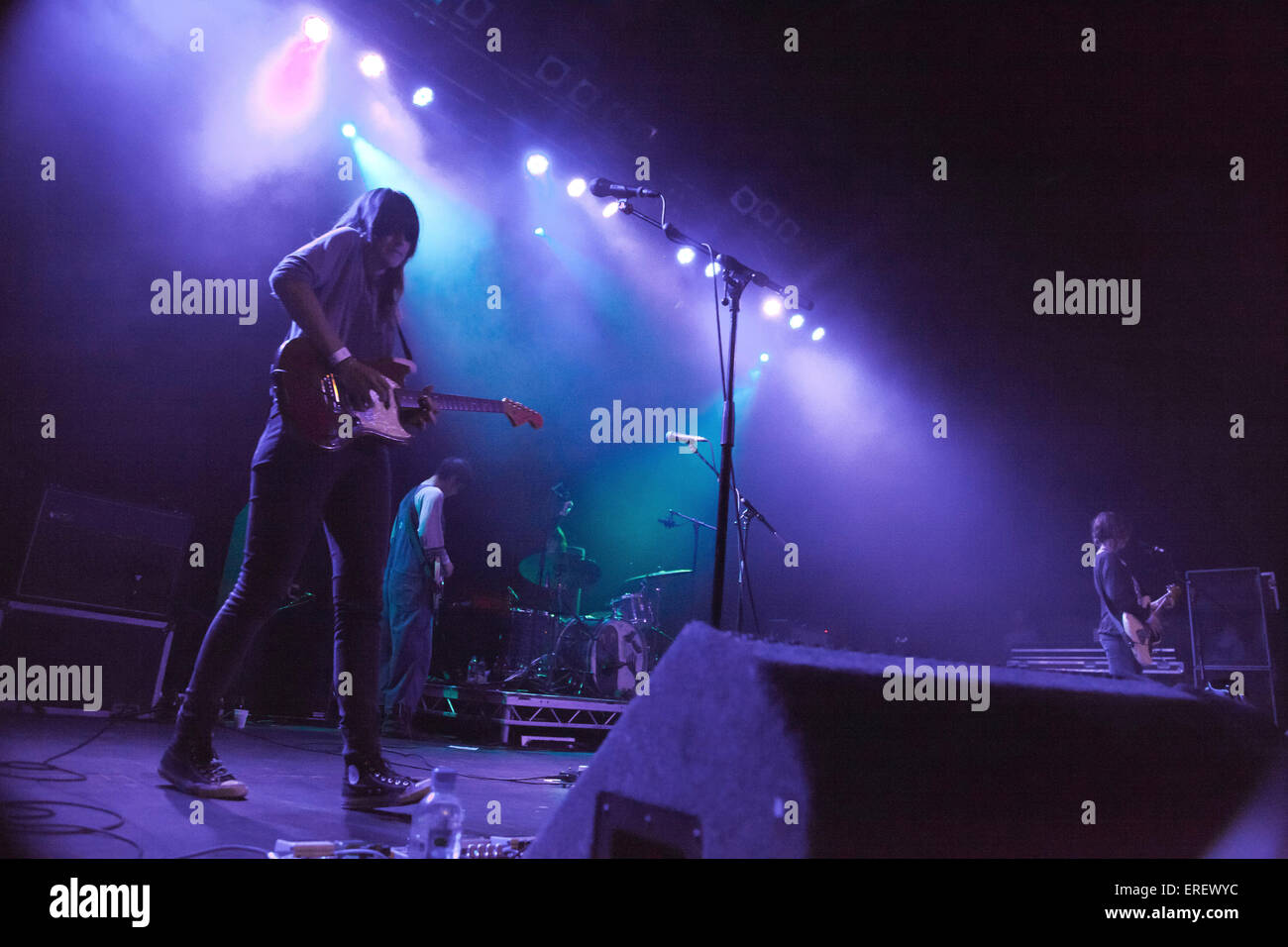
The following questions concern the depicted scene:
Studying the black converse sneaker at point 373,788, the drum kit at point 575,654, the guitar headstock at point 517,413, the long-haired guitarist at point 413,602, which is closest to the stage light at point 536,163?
the long-haired guitarist at point 413,602

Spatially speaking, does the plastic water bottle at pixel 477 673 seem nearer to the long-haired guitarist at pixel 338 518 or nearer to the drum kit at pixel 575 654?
the drum kit at pixel 575 654

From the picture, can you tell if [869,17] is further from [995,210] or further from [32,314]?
[32,314]

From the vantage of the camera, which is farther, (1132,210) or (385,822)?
(1132,210)

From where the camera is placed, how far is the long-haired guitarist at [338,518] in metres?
2.36

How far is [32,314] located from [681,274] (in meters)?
6.24

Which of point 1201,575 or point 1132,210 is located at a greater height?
point 1132,210

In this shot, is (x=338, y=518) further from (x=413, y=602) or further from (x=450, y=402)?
(x=413, y=602)

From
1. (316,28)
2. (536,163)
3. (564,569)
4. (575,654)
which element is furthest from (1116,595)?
(316,28)

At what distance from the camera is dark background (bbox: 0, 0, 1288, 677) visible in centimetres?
574

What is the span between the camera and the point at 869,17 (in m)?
6.08

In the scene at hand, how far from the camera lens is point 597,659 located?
23.6ft

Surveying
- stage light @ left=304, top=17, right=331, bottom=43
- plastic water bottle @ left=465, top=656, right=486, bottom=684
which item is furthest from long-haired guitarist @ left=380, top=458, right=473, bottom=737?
stage light @ left=304, top=17, right=331, bottom=43

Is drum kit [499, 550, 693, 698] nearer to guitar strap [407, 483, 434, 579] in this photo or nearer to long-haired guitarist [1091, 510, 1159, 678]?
guitar strap [407, 483, 434, 579]

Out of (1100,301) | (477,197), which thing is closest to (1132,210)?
(1100,301)
